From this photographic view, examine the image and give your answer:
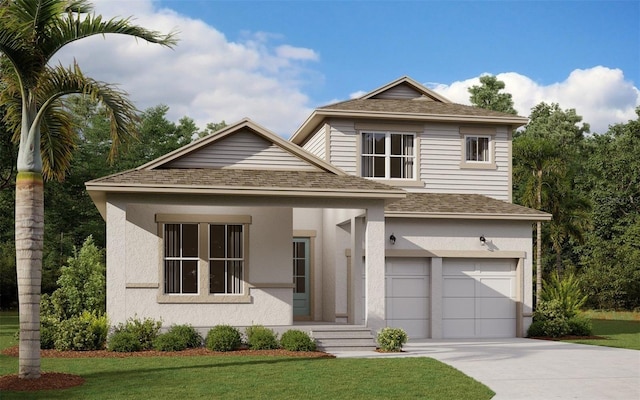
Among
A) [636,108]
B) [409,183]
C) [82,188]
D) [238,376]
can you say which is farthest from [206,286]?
[636,108]

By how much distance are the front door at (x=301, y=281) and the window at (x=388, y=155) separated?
3008 millimetres

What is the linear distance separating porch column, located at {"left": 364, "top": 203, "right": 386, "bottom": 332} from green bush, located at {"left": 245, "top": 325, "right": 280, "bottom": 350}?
2.30 meters

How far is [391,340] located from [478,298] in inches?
227

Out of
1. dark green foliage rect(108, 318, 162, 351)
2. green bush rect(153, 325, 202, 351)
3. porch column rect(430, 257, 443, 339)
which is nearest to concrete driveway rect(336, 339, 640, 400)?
porch column rect(430, 257, 443, 339)

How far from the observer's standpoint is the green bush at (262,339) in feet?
58.3

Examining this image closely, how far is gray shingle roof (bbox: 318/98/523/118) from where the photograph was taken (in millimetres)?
24391

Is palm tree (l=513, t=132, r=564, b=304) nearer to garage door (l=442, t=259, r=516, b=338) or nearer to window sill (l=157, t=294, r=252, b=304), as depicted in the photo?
garage door (l=442, t=259, r=516, b=338)

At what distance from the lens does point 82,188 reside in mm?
43000

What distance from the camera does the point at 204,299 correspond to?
766 inches

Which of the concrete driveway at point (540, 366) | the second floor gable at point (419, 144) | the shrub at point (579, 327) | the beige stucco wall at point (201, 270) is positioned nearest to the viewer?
the concrete driveway at point (540, 366)

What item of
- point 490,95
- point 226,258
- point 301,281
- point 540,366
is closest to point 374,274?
point 226,258

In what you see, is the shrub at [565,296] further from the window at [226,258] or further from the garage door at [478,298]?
the window at [226,258]

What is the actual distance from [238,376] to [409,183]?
11.9m

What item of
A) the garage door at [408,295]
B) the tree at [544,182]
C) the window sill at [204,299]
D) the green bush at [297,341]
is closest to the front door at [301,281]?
the garage door at [408,295]
